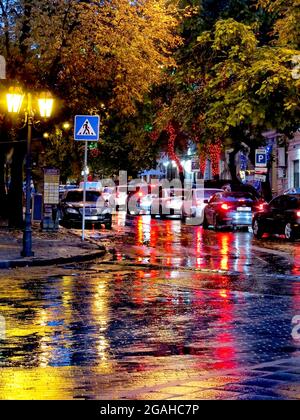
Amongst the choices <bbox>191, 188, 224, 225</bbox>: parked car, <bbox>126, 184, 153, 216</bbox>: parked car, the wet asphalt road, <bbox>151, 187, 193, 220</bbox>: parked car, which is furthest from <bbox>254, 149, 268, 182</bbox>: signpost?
the wet asphalt road

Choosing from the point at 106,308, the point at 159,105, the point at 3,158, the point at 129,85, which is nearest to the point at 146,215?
the point at 159,105

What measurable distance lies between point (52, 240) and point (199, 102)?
419 inches

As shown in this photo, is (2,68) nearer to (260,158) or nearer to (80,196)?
(80,196)

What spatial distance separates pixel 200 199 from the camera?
128ft

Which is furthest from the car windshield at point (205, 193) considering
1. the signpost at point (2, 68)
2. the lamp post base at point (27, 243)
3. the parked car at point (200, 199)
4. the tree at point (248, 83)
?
the lamp post base at point (27, 243)

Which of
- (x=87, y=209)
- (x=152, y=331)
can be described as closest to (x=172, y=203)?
(x=87, y=209)

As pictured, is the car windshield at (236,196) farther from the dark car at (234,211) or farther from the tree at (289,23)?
the tree at (289,23)

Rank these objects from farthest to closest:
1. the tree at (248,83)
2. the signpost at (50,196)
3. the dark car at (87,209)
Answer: the dark car at (87,209)
the signpost at (50,196)
the tree at (248,83)

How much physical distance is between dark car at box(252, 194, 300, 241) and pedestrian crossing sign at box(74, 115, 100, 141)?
21.8 feet

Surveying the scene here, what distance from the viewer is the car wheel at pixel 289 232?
2654cm

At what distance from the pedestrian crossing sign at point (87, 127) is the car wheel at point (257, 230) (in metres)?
7.21

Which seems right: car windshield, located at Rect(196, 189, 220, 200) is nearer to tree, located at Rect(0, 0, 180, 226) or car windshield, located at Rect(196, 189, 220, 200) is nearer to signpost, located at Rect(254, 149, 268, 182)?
signpost, located at Rect(254, 149, 268, 182)

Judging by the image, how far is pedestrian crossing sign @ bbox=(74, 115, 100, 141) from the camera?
79.0 feet
